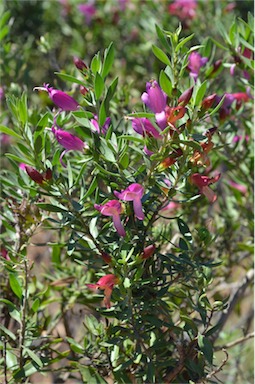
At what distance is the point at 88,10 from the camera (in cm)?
236

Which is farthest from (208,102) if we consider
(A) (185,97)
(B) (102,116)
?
(B) (102,116)

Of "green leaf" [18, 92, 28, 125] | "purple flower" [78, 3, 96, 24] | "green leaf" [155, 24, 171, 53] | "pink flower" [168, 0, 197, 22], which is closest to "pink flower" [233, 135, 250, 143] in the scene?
"green leaf" [155, 24, 171, 53]

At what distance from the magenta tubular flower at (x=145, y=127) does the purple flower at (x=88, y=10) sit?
1617 millimetres

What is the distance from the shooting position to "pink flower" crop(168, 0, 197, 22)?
6.93 ft

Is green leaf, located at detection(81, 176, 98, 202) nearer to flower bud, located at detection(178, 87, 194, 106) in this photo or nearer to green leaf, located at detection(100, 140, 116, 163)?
green leaf, located at detection(100, 140, 116, 163)

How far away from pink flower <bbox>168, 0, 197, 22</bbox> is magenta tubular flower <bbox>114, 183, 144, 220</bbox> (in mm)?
1425

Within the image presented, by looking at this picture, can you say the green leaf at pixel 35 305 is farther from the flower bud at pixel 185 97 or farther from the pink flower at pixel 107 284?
the flower bud at pixel 185 97

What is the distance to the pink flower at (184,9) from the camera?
6.93 ft

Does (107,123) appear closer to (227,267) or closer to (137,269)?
(137,269)

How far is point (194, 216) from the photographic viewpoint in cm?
148

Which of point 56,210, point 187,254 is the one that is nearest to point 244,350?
point 187,254

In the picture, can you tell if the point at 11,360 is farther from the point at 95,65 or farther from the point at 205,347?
the point at 95,65

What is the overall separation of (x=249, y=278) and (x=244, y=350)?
596 mm

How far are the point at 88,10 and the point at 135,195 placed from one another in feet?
5.57
